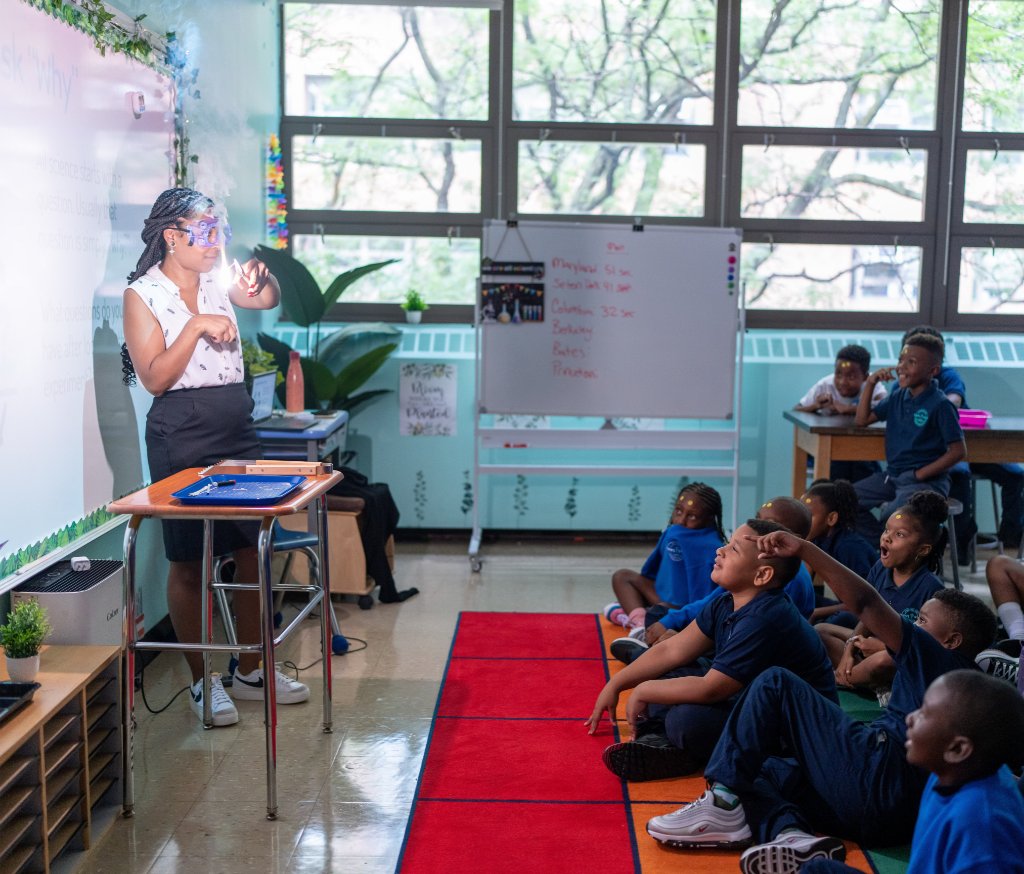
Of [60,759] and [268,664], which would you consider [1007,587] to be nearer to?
[268,664]

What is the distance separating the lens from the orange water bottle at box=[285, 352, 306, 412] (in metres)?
4.96

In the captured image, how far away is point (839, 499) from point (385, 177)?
3.12 metres

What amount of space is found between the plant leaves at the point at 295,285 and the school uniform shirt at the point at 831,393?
2.35 m

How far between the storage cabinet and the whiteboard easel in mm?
2656

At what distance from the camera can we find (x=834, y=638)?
3.76m

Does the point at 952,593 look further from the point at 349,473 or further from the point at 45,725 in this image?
the point at 349,473

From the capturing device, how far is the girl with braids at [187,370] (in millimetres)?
3336

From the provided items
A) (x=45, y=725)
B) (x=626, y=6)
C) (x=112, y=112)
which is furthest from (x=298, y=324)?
(x=45, y=725)

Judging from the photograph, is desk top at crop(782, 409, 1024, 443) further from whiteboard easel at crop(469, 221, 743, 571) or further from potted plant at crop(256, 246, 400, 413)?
potted plant at crop(256, 246, 400, 413)

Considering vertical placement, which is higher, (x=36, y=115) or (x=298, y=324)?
(x=36, y=115)

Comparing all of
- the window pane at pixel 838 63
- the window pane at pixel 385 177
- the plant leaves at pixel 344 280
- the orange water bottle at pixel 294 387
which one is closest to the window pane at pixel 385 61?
the window pane at pixel 385 177

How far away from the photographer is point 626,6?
5.83m

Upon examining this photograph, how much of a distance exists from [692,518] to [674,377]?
164 cm

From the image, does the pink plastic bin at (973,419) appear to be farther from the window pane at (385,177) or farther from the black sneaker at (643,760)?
the window pane at (385,177)
